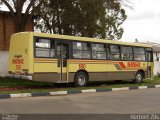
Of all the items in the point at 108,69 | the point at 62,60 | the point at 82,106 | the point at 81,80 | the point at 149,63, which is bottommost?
the point at 82,106

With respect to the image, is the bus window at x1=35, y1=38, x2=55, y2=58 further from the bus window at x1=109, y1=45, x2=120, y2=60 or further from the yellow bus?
the bus window at x1=109, y1=45, x2=120, y2=60

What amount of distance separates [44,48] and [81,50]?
266 cm

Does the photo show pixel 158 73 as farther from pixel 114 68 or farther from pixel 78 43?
pixel 78 43

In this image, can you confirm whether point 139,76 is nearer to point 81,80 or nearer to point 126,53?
point 126,53

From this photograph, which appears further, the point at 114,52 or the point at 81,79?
the point at 114,52

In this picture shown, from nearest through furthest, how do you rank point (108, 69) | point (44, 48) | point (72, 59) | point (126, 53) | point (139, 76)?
point (44, 48), point (72, 59), point (108, 69), point (126, 53), point (139, 76)

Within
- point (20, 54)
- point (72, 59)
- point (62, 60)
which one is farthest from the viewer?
point (72, 59)

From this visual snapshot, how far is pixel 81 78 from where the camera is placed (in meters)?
21.3

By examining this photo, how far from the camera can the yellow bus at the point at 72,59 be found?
18.5 metres

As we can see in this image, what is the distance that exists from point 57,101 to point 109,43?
8925 millimetres

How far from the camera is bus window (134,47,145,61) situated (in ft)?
82.9

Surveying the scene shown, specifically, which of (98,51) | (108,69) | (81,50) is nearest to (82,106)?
(81,50)

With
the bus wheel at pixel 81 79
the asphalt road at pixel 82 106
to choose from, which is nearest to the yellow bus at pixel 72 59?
the bus wheel at pixel 81 79

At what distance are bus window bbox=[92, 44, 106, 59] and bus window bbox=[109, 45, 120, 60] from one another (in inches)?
24.8
